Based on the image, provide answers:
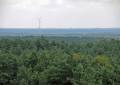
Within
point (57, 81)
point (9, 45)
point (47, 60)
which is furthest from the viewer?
point (9, 45)

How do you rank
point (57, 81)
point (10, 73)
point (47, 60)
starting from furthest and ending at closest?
point (47, 60) < point (10, 73) < point (57, 81)

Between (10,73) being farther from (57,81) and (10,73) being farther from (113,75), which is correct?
(113,75)

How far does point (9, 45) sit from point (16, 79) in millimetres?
8240

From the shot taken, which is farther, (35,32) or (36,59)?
(35,32)

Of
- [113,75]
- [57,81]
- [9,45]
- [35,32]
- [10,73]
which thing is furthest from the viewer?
[35,32]

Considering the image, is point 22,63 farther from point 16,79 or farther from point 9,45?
point 9,45

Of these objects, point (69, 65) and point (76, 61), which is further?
point (76, 61)

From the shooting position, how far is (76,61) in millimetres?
7785

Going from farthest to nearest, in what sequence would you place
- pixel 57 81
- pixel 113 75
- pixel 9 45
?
pixel 9 45
pixel 57 81
pixel 113 75

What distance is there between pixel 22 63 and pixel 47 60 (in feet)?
2.26

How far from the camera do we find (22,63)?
8.35 meters

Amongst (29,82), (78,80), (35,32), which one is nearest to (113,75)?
(78,80)

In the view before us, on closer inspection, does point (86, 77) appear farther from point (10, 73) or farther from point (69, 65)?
point (10, 73)

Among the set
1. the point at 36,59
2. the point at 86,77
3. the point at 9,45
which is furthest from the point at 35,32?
the point at 86,77
